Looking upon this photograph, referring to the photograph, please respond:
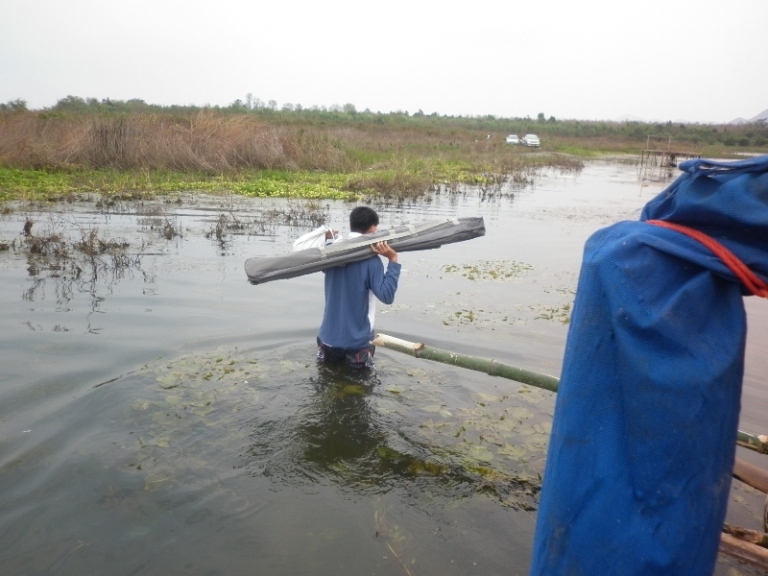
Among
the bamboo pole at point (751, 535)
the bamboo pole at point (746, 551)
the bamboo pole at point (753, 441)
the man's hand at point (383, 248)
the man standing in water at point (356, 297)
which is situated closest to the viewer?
the bamboo pole at point (746, 551)

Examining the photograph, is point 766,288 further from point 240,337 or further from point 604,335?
point 240,337

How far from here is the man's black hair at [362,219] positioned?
5.01 meters

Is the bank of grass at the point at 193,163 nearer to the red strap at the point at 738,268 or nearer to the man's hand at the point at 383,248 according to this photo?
the man's hand at the point at 383,248

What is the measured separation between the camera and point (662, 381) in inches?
51.1

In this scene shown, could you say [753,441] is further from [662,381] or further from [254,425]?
[254,425]

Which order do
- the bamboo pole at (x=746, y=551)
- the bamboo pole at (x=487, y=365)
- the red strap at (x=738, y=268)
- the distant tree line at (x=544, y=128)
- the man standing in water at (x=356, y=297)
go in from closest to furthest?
1. the red strap at (x=738, y=268)
2. the bamboo pole at (x=746, y=551)
3. the bamboo pole at (x=487, y=365)
4. the man standing in water at (x=356, y=297)
5. the distant tree line at (x=544, y=128)

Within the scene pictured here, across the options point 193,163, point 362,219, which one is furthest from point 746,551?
point 193,163

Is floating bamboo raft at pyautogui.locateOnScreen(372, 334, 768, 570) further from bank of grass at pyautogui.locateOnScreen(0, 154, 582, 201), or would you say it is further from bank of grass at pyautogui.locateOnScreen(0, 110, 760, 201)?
bank of grass at pyautogui.locateOnScreen(0, 110, 760, 201)

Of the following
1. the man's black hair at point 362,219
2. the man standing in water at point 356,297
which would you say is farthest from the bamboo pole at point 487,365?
the man's black hair at point 362,219

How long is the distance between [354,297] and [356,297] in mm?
Answer: 17

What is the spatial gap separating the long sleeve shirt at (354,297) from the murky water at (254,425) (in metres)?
0.46

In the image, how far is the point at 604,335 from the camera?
1.38 meters

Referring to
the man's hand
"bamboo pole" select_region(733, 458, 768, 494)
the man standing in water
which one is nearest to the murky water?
the man standing in water

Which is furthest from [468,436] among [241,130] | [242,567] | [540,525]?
[241,130]
